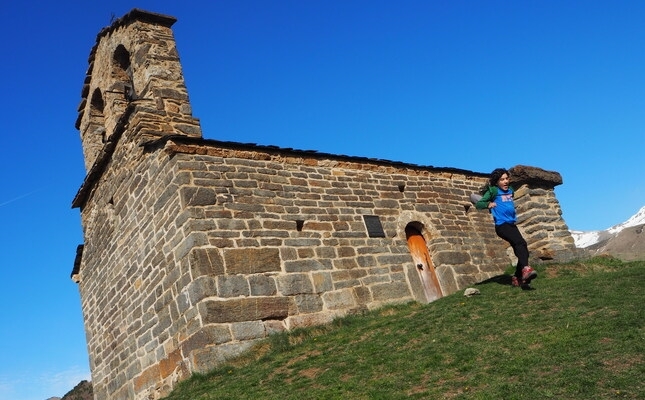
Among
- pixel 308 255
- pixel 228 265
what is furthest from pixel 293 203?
pixel 228 265

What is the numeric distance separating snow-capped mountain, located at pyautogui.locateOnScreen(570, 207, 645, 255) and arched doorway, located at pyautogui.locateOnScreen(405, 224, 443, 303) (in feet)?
84.2

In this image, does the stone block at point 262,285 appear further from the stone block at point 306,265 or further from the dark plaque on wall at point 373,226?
the dark plaque on wall at point 373,226

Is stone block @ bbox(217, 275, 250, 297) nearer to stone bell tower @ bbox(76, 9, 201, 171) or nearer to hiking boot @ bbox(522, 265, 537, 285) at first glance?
stone bell tower @ bbox(76, 9, 201, 171)

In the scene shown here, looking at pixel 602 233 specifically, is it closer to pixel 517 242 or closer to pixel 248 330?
pixel 517 242

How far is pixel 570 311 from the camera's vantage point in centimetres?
674

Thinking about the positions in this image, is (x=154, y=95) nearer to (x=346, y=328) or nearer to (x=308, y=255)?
(x=308, y=255)

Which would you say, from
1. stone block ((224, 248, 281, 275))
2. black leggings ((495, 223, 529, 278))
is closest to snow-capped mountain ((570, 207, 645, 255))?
black leggings ((495, 223, 529, 278))

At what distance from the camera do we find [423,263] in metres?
11.9

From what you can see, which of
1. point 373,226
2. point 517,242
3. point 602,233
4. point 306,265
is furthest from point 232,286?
point 602,233

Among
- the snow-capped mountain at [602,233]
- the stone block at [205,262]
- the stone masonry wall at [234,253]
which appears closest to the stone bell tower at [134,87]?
the stone masonry wall at [234,253]

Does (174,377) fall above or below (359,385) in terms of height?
above

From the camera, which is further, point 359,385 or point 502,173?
point 502,173

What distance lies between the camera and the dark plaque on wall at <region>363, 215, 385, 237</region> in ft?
36.7

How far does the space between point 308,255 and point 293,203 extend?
41.6 inches
